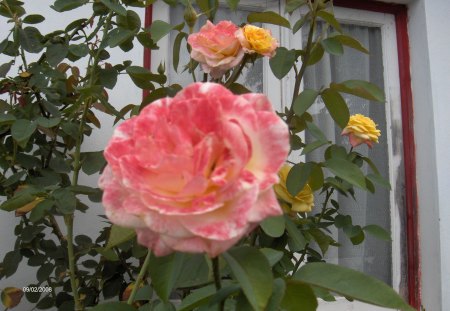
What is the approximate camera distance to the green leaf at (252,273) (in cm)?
40

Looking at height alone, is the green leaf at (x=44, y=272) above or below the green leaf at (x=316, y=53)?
below

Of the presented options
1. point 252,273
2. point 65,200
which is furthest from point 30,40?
point 252,273

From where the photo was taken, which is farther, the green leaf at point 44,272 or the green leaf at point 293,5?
the green leaf at point 44,272

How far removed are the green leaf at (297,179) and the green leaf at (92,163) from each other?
1.40ft

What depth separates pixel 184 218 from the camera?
36 centimetres

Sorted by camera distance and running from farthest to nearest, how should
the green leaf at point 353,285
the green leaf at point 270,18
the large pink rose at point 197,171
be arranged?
1. the green leaf at point 270,18
2. the green leaf at point 353,285
3. the large pink rose at point 197,171

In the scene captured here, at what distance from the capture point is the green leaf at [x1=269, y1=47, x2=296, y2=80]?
871 millimetres

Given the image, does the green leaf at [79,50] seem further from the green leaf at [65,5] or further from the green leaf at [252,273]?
the green leaf at [252,273]

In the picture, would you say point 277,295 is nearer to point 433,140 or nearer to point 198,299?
point 198,299

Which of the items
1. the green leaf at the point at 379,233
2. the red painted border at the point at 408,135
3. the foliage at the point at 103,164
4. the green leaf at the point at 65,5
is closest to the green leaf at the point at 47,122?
the foliage at the point at 103,164

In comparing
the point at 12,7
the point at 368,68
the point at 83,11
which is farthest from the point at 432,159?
the point at 12,7

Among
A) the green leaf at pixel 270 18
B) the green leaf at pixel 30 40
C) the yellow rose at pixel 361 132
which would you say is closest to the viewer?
the green leaf at pixel 270 18

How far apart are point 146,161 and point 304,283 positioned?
237 millimetres

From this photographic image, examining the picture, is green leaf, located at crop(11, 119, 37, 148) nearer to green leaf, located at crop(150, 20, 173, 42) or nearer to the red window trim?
green leaf, located at crop(150, 20, 173, 42)
